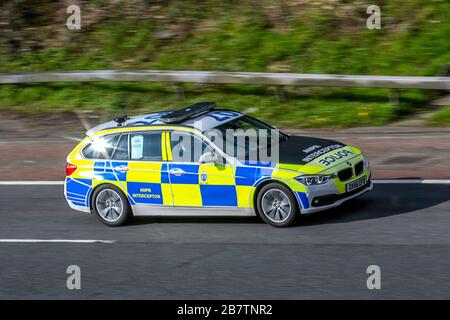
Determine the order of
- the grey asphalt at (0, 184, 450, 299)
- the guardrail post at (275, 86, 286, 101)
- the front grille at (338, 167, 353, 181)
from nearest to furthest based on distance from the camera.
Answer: the grey asphalt at (0, 184, 450, 299)
the front grille at (338, 167, 353, 181)
the guardrail post at (275, 86, 286, 101)

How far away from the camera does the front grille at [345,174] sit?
1184cm

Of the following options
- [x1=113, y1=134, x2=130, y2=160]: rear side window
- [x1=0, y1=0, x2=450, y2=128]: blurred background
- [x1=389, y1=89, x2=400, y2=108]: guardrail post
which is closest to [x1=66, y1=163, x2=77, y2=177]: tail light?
[x1=113, y1=134, x2=130, y2=160]: rear side window

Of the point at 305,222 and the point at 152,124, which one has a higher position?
the point at 152,124

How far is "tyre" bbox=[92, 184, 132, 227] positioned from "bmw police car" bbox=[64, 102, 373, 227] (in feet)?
0.05

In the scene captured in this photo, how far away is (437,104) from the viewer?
18.2 meters

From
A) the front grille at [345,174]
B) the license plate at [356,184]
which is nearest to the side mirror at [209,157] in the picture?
the front grille at [345,174]

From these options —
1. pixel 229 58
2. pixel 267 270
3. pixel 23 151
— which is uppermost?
pixel 229 58

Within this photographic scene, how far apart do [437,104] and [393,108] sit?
98 cm

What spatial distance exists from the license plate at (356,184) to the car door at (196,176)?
1.55 metres

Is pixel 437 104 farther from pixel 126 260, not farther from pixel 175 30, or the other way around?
pixel 126 260

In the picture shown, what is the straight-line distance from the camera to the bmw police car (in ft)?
38.5

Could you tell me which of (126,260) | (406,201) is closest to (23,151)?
(126,260)

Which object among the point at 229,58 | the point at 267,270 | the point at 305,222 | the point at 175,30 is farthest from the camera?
the point at 175,30

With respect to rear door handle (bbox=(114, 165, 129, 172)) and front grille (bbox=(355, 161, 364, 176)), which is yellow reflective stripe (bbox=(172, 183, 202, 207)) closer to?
rear door handle (bbox=(114, 165, 129, 172))
